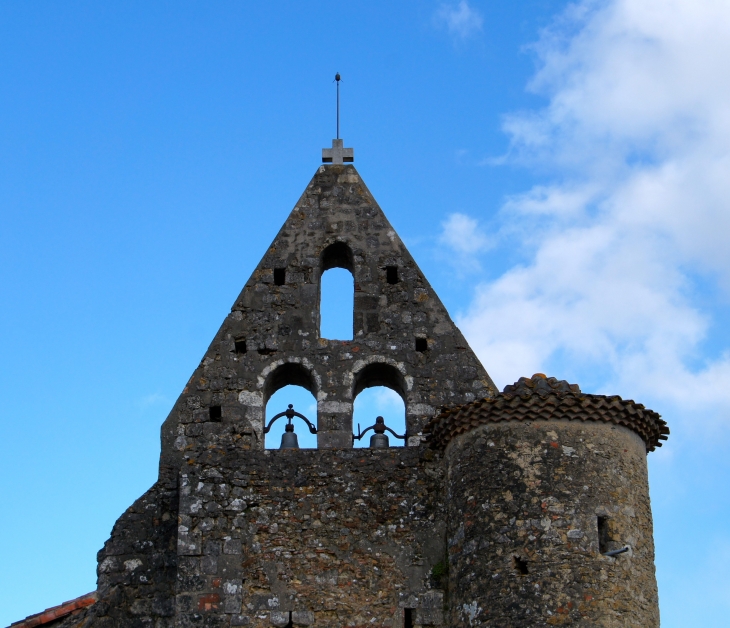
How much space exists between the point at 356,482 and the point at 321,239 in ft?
12.7

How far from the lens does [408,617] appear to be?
16984 mm

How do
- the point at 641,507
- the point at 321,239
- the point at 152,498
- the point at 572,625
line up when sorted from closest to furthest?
1. the point at 572,625
2. the point at 641,507
3. the point at 152,498
4. the point at 321,239

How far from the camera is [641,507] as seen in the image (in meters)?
16.9

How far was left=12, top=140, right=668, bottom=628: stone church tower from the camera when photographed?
1616 cm

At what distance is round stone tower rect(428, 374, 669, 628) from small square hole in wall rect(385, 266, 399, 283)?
9.44 feet

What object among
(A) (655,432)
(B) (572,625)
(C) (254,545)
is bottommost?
(B) (572,625)

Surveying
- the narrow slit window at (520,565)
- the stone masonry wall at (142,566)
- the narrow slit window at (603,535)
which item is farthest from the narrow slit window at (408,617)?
the stone masonry wall at (142,566)

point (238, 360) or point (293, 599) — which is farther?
point (238, 360)

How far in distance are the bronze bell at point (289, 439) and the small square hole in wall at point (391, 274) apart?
98.7 inches

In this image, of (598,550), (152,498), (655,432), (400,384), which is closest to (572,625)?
(598,550)

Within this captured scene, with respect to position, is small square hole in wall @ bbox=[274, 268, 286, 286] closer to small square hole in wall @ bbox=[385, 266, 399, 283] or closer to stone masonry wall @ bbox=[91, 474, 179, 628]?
small square hole in wall @ bbox=[385, 266, 399, 283]

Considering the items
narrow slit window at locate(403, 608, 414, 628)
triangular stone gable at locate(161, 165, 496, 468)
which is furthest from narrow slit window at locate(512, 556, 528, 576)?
triangular stone gable at locate(161, 165, 496, 468)

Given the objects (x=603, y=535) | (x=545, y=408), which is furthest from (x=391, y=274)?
(x=603, y=535)

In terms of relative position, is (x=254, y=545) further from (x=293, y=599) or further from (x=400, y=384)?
(x=400, y=384)
